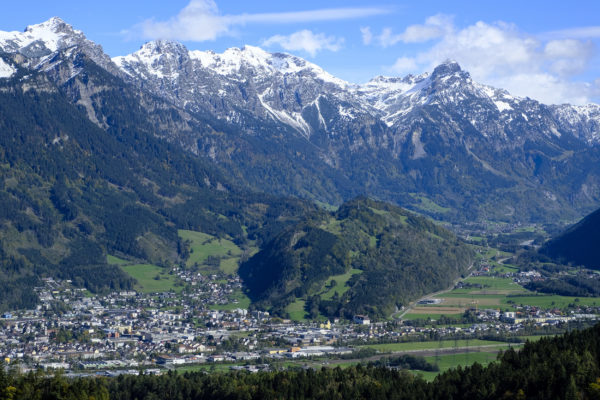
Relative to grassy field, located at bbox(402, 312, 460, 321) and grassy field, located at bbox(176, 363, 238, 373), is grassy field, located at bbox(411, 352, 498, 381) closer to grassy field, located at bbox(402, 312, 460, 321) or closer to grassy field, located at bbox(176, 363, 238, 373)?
grassy field, located at bbox(176, 363, 238, 373)

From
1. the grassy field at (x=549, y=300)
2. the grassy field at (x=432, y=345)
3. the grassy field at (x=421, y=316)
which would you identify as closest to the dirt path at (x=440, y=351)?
the grassy field at (x=432, y=345)

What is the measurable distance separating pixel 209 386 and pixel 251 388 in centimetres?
687

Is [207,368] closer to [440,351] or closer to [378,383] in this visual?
[440,351]

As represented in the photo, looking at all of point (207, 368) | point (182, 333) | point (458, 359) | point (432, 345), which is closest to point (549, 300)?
point (432, 345)

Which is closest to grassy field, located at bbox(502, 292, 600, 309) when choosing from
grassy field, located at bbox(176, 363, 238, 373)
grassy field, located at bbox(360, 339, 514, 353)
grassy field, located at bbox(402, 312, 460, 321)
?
grassy field, located at bbox(402, 312, 460, 321)

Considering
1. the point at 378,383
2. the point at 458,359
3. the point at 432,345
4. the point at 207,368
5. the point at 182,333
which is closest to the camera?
the point at 378,383

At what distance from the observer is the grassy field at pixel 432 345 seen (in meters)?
147

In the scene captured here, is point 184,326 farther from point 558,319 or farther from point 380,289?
point 558,319

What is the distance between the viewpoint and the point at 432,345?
489 feet

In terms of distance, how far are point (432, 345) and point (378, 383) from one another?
46949 mm

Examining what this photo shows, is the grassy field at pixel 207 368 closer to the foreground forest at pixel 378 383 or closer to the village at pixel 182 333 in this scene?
the village at pixel 182 333

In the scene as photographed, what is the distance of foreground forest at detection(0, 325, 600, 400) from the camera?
289 ft

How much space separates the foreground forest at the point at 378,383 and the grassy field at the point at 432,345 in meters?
32.0

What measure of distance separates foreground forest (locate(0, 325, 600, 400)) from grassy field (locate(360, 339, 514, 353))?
3203cm
